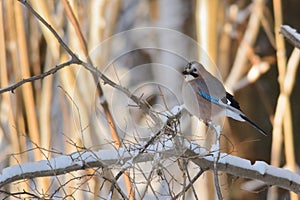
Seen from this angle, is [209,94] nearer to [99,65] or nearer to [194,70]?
[194,70]

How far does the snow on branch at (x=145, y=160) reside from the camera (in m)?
0.79

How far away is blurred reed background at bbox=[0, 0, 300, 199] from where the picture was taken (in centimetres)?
146

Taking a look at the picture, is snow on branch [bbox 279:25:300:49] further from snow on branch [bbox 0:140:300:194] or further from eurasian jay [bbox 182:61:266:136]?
snow on branch [bbox 0:140:300:194]

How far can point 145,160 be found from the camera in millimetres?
801

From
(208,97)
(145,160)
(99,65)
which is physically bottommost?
(145,160)

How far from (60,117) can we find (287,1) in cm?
108

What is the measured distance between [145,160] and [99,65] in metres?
0.88

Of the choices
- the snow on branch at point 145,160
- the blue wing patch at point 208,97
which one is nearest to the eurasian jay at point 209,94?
the blue wing patch at point 208,97

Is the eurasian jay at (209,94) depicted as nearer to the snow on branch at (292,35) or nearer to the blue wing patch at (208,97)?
the blue wing patch at (208,97)

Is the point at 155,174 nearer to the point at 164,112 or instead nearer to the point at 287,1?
the point at 164,112

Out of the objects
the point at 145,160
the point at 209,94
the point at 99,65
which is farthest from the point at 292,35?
the point at 99,65

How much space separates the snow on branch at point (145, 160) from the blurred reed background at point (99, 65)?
0.03 m

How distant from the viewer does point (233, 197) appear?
8.35ft

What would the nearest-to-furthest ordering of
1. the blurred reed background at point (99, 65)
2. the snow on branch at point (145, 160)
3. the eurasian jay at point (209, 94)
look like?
the snow on branch at point (145, 160)
the eurasian jay at point (209, 94)
the blurred reed background at point (99, 65)
